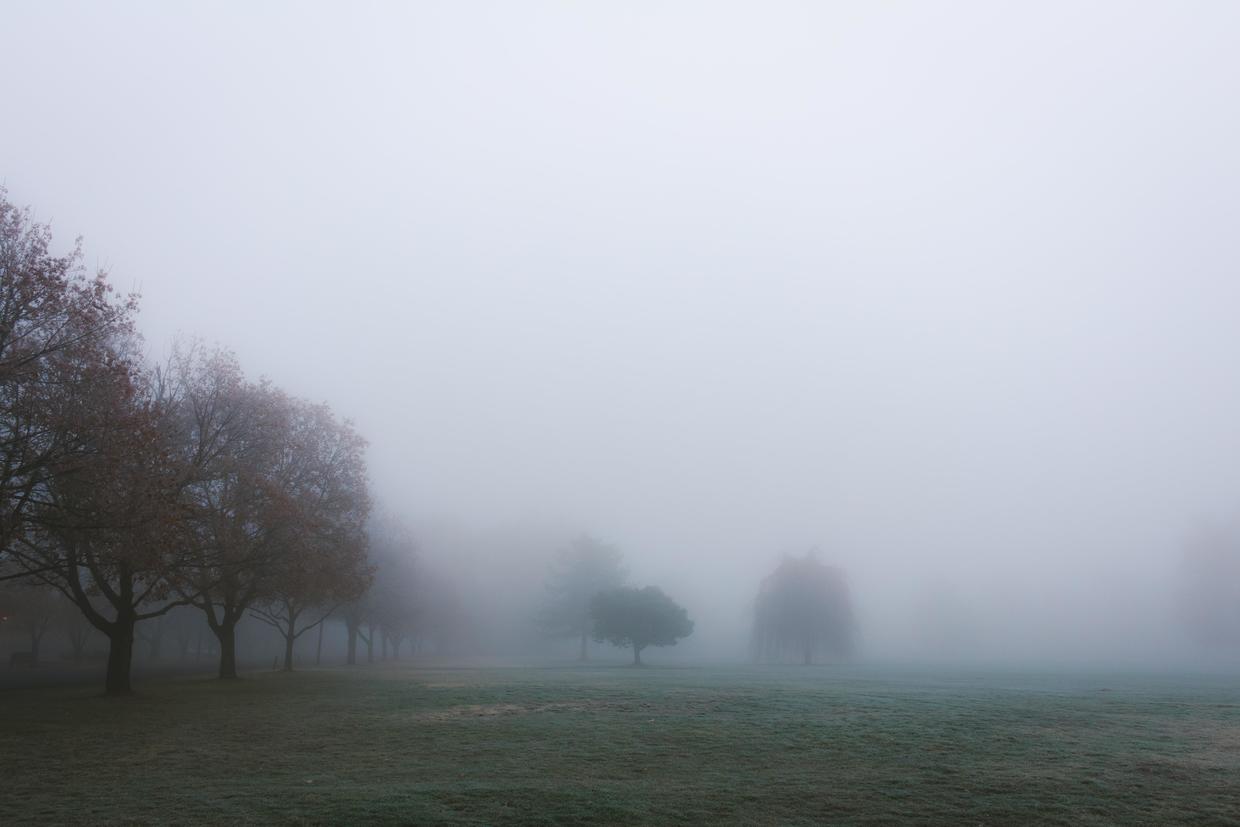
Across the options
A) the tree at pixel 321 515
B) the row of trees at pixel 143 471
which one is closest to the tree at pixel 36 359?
the row of trees at pixel 143 471

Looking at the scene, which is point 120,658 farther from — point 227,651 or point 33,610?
point 33,610

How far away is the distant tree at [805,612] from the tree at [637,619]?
50.4ft

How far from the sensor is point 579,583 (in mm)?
111500

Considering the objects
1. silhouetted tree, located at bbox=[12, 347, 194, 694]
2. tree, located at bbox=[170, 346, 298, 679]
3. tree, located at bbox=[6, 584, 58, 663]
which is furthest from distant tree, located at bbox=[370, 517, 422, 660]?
silhouetted tree, located at bbox=[12, 347, 194, 694]

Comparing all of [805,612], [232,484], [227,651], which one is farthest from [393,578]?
[805,612]

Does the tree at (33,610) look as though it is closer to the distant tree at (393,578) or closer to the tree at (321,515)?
the distant tree at (393,578)

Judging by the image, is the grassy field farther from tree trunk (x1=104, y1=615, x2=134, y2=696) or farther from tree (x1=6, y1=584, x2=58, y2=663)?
tree (x1=6, y1=584, x2=58, y2=663)

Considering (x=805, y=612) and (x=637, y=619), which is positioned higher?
(x=805, y=612)

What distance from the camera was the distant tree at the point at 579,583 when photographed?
359 ft

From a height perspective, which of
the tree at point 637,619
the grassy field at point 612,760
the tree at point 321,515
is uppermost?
the tree at point 321,515

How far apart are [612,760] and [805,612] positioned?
86073 mm

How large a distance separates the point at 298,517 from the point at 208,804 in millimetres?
26048

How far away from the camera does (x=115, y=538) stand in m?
28.6

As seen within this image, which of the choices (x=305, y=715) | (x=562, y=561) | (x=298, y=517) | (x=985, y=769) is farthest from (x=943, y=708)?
(x=562, y=561)
